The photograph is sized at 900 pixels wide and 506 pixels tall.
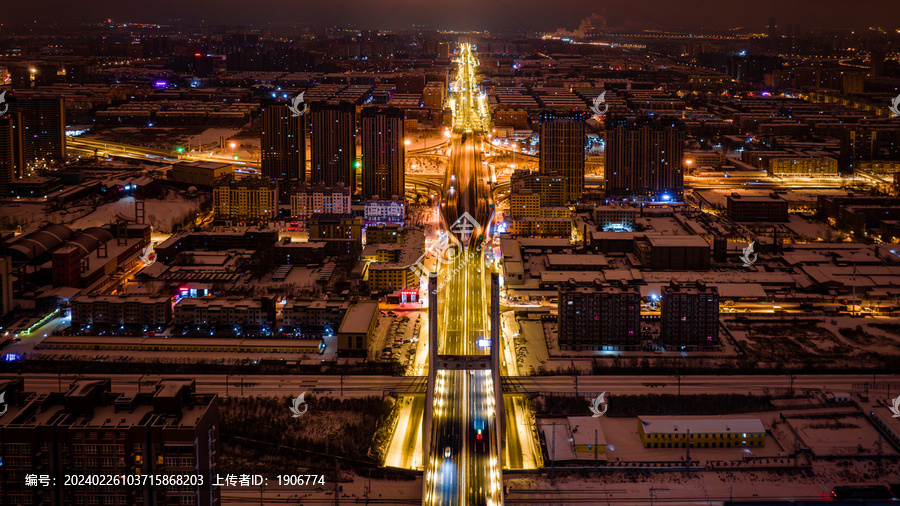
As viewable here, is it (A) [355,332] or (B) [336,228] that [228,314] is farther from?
(B) [336,228]

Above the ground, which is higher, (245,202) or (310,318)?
(245,202)

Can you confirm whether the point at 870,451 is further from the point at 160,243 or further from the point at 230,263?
the point at 160,243

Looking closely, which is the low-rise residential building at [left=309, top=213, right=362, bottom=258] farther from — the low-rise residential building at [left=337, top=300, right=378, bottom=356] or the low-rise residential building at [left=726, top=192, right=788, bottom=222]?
the low-rise residential building at [left=726, top=192, right=788, bottom=222]

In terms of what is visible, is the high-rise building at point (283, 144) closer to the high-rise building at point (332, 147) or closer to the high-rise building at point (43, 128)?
the high-rise building at point (332, 147)

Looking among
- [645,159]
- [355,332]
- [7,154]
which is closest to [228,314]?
[355,332]

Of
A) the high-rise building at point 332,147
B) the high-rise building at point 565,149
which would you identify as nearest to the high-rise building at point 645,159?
the high-rise building at point 565,149

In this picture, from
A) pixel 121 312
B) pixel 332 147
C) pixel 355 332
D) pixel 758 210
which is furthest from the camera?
pixel 332 147

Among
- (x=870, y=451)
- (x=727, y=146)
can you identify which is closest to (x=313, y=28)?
(x=727, y=146)
